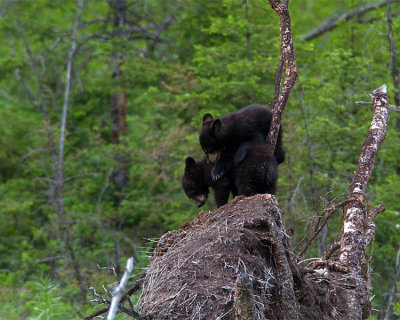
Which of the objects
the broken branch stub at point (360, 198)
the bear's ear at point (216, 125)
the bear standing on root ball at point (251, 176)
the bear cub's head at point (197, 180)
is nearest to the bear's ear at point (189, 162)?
the bear cub's head at point (197, 180)

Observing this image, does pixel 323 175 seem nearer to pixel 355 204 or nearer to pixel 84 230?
pixel 355 204

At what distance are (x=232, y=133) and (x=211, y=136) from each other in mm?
219

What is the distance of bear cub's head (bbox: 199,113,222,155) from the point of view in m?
6.00

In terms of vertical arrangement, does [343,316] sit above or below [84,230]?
above

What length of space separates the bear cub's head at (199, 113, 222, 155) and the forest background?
9.00 feet

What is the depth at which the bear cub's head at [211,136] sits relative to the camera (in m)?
6.00

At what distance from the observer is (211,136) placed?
19.9ft

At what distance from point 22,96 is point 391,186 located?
12504 millimetres

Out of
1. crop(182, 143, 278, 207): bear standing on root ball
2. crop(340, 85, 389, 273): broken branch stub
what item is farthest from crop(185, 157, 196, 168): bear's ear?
crop(340, 85, 389, 273): broken branch stub

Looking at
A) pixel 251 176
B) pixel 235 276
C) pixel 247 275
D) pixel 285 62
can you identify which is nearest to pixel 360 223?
pixel 251 176

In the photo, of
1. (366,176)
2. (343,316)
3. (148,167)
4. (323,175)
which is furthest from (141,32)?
(343,316)

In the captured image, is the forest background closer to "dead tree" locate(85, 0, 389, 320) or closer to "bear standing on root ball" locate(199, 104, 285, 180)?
"bear standing on root ball" locate(199, 104, 285, 180)

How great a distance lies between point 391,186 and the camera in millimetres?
10469

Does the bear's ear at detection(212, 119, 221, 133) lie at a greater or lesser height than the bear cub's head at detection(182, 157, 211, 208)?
greater
